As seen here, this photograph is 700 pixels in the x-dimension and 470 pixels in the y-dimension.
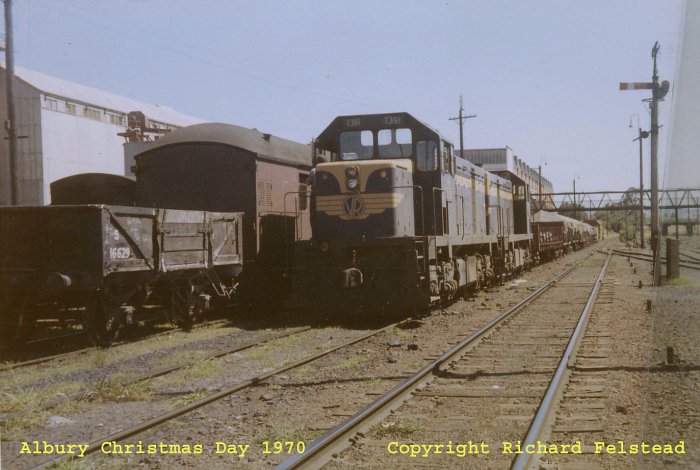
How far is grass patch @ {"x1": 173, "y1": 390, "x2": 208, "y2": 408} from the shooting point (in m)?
6.44

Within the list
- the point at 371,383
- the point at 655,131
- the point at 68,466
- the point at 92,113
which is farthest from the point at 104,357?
the point at 92,113

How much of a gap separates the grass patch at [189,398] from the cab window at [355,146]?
729 cm

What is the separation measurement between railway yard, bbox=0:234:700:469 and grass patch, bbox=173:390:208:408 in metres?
0.03

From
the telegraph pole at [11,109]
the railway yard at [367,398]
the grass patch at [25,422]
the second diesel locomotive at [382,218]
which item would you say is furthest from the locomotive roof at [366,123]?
the telegraph pole at [11,109]

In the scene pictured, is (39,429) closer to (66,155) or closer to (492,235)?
(492,235)

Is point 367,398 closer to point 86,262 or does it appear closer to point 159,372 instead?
point 159,372

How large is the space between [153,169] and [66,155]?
23.7 m

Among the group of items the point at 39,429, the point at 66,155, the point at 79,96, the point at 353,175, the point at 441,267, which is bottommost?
the point at 39,429

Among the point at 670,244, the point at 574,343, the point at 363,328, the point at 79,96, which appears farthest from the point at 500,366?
the point at 79,96

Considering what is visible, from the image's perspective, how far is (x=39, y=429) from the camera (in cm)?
579

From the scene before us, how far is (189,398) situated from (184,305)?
5271mm

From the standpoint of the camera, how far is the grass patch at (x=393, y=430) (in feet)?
17.2

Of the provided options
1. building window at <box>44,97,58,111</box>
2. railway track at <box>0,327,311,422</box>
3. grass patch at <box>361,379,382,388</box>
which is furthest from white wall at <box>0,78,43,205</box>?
grass patch at <box>361,379,382,388</box>

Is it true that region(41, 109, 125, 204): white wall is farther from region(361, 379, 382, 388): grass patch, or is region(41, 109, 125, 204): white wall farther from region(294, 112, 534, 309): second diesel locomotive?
region(361, 379, 382, 388): grass patch
